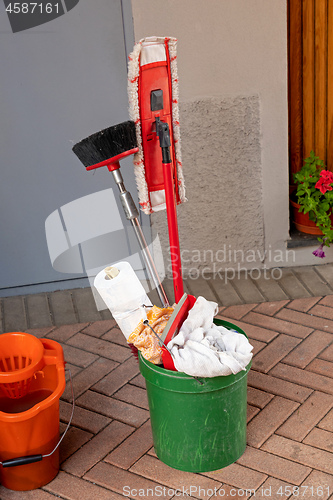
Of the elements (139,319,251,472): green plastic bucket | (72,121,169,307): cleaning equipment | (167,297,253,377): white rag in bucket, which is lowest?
(139,319,251,472): green plastic bucket

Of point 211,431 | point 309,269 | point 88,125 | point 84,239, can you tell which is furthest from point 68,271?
point 211,431

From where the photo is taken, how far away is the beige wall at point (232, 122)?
13.8 ft

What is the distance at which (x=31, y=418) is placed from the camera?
9.14ft

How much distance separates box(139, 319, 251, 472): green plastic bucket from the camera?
276 centimetres

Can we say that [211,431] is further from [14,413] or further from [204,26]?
[204,26]

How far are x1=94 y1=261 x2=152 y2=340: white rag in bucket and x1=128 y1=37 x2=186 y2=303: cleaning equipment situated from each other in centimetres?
21

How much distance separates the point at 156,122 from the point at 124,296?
800 mm

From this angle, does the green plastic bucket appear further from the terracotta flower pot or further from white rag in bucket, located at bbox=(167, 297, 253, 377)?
the terracotta flower pot

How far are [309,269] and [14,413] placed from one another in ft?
8.87

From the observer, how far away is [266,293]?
4520 millimetres

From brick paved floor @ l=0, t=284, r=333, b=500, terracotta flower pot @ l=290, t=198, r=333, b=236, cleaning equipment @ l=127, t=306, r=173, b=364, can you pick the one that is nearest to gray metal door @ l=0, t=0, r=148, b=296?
brick paved floor @ l=0, t=284, r=333, b=500

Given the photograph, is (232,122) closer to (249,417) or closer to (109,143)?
(109,143)

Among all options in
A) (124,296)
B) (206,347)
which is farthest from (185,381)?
(124,296)

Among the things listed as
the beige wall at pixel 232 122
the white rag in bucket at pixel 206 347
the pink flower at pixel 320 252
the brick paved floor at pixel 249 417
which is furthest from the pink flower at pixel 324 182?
the white rag in bucket at pixel 206 347
